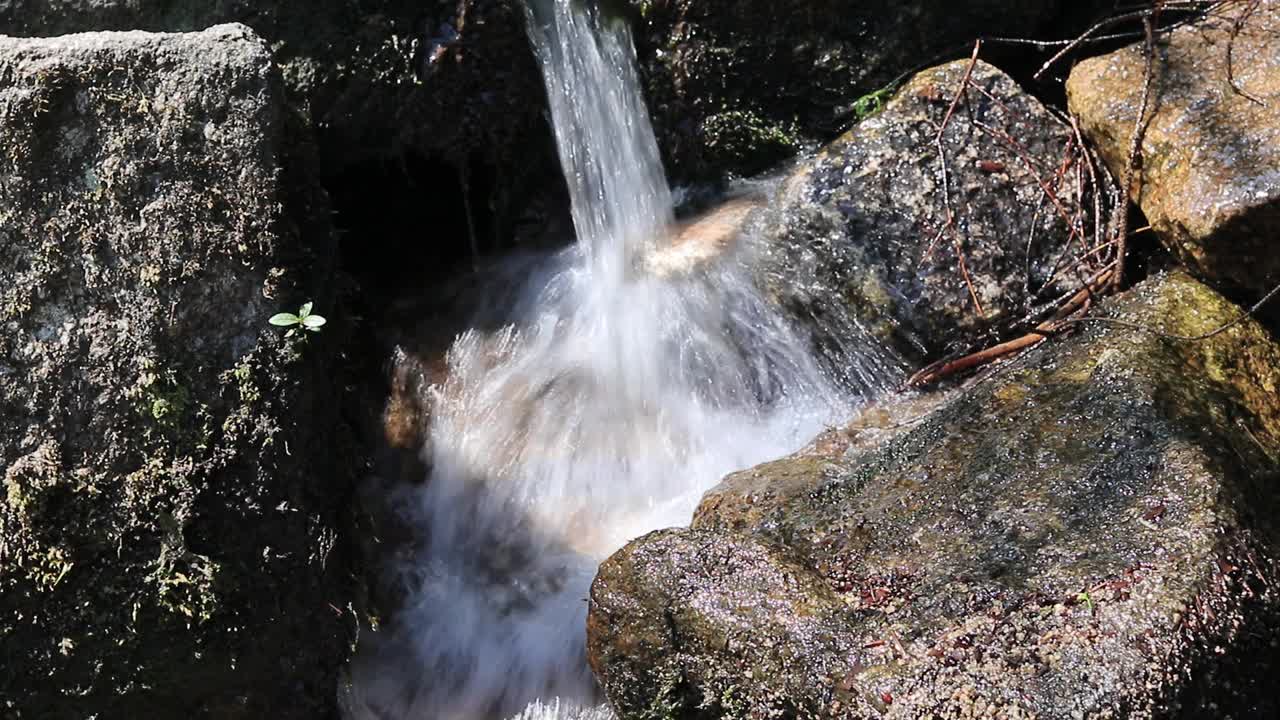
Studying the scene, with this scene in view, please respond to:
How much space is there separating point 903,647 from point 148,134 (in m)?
2.51

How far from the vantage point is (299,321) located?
327 cm

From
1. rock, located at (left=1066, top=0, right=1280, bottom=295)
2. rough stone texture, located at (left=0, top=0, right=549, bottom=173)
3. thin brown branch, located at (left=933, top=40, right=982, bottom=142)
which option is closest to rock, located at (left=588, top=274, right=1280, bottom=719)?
rock, located at (left=1066, top=0, right=1280, bottom=295)

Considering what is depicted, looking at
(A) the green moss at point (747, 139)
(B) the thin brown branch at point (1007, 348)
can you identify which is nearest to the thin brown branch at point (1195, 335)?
(B) the thin brown branch at point (1007, 348)

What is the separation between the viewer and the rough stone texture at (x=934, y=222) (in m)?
3.93

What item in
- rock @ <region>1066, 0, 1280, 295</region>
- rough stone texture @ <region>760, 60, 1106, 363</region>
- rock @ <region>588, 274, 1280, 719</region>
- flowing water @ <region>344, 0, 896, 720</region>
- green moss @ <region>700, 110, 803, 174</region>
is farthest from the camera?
green moss @ <region>700, 110, 803, 174</region>

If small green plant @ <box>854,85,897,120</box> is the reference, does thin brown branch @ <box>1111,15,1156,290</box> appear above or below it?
below

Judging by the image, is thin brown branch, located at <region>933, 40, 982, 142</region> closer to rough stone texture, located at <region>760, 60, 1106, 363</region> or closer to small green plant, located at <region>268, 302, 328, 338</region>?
rough stone texture, located at <region>760, 60, 1106, 363</region>

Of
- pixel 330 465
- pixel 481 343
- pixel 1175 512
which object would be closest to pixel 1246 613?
pixel 1175 512

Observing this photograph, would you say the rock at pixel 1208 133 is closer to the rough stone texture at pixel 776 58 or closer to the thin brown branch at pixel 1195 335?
the thin brown branch at pixel 1195 335

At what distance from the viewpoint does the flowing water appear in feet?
12.1

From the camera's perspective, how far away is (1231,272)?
11.4 ft

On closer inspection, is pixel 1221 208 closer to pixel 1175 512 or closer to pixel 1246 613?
pixel 1175 512

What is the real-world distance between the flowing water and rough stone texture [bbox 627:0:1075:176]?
0.16m

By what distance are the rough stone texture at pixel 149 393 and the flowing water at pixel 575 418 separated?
0.57m
